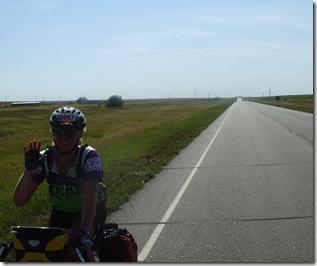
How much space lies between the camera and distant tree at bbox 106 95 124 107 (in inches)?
4938

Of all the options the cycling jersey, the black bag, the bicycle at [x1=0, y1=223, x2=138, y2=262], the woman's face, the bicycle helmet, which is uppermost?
the bicycle helmet

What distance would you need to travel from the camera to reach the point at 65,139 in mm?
3609

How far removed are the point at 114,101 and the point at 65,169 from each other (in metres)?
123

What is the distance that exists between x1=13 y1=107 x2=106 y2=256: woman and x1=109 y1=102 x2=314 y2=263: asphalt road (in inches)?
63.8

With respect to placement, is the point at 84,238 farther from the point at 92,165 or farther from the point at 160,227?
the point at 160,227

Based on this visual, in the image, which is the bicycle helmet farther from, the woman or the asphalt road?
the asphalt road

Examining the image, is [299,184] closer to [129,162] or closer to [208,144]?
[129,162]

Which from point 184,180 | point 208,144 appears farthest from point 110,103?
point 184,180

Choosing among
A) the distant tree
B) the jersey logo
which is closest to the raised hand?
the jersey logo

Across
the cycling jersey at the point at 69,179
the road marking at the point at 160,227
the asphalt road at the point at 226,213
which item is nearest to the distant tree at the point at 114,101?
the asphalt road at the point at 226,213

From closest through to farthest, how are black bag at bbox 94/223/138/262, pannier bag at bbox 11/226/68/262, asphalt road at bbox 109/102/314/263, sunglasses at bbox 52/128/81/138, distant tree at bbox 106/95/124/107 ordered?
pannier bag at bbox 11/226/68/262, black bag at bbox 94/223/138/262, sunglasses at bbox 52/128/81/138, asphalt road at bbox 109/102/314/263, distant tree at bbox 106/95/124/107

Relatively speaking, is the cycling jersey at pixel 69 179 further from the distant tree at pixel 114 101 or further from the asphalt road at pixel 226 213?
the distant tree at pixel 114 101

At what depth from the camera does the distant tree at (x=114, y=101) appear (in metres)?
125

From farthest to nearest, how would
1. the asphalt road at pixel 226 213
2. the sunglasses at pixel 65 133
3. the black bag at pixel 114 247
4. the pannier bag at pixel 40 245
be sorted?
the asphalt road at pixel 226 213, the sunglasses at pixel 65 133, the black bag at pixel 114 247, the pannier bag at pixel 40 245
